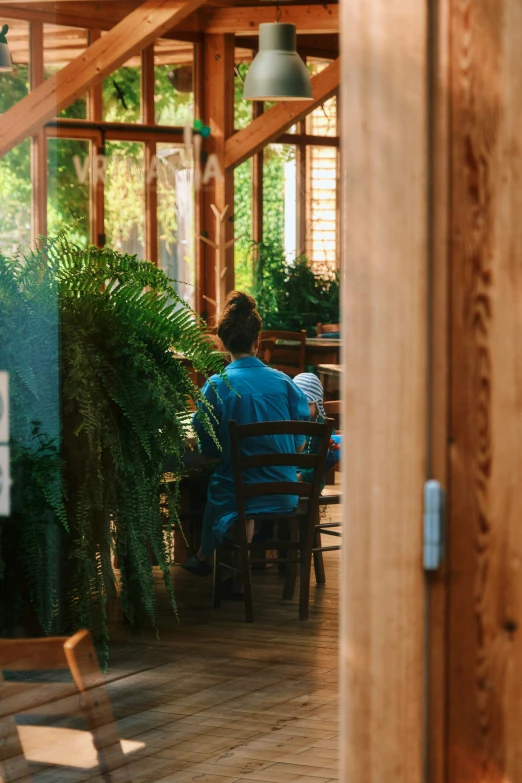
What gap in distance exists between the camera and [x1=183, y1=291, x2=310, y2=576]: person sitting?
4449 millimetres

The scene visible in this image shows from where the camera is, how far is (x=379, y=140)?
4.85 ft

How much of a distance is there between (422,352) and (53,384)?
209cm


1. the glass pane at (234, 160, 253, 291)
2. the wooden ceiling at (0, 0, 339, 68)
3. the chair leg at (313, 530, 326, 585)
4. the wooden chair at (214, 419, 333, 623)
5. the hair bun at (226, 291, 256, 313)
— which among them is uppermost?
the wooden ceiling at (0, 0, 339, 68)

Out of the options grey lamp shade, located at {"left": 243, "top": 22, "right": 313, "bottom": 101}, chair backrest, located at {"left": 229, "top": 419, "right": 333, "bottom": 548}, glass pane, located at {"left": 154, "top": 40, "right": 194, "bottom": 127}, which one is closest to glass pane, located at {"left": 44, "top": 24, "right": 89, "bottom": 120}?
glass pane, located at {"left": 154, "top": 40, "right": 194, "bottom": 127}

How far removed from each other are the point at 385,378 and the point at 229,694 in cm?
229

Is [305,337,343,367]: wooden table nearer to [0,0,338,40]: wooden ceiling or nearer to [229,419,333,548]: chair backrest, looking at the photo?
[0,0,338,40]: wooden ceiling

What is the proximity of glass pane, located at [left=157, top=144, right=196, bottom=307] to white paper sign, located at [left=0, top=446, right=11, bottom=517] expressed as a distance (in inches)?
254

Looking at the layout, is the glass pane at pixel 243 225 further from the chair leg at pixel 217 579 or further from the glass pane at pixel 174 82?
the chair leg at pixel 217 579

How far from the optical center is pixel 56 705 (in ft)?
10.8

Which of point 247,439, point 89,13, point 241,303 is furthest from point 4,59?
point 89,13

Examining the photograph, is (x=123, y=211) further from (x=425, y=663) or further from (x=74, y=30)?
(x=425, y=663)

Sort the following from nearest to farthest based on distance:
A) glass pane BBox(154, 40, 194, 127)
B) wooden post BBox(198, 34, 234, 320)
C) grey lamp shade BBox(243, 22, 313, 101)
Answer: grey lamp shade BBox(243, 22, 313, 101) < glass pane BBox(154, 40, 194, 127) < wooden post BBox(198, 34, 234, 320)

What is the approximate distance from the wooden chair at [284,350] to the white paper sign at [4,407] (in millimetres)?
4354

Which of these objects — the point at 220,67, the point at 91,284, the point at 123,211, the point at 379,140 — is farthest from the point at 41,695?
the point at 220,67
